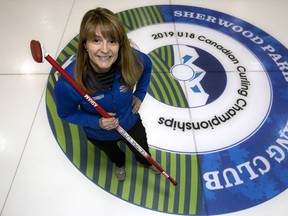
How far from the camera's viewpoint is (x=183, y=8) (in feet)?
10.2

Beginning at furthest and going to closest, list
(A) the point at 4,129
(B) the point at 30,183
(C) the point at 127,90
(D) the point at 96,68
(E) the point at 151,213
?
(A) the point at 4,129 < (B) the point at 30,183 < (E) the point at 151,213 < (C) the point at 127,90 < (D) the point at 96,68

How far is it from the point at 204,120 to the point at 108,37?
1.32m

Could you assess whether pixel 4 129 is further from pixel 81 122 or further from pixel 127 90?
pixel 127 90

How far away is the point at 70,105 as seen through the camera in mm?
1276

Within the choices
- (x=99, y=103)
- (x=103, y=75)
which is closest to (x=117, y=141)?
(x=99, y=103)

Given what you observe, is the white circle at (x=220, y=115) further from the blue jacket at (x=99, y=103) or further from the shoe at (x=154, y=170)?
the blue jacket at (x=99, y=103)

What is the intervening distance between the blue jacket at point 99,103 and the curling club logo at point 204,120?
52 centimetres

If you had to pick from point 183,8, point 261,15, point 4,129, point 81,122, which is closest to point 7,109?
point 4,129

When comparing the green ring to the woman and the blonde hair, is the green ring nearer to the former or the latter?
the woman

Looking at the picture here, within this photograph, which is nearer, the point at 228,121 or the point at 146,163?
the point at 146,163

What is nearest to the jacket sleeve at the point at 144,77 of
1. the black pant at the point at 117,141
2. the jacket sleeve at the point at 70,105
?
the black pant at the point at 117,141

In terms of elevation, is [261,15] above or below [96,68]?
above

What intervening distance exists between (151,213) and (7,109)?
149 centimetres

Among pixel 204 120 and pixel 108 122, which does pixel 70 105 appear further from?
pixel 204 120
